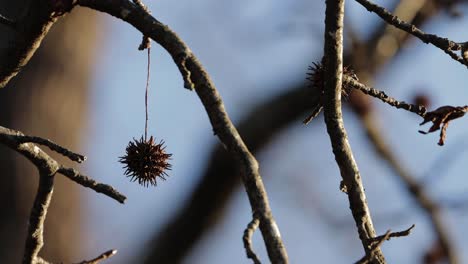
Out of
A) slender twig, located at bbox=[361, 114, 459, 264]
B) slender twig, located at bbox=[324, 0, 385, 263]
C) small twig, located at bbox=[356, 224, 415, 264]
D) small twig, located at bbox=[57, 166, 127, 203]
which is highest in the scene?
slender twig, located at bbox=[361, 114, 459, 264]

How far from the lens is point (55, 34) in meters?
4.44

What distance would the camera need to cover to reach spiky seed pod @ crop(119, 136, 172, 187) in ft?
4.95

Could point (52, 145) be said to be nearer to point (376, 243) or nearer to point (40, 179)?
point (40, 179)

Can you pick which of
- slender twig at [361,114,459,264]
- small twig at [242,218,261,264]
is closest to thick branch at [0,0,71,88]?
small twig at [242,218,261,264]

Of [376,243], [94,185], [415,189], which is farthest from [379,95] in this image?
[415,189]

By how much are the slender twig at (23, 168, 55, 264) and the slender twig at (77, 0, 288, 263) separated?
25 centimetres

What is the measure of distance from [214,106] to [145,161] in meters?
0.59

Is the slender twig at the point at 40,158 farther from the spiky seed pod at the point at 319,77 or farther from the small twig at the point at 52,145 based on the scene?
the spiky seed pod at the point at 319,77

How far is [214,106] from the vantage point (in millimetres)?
956

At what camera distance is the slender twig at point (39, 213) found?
1.22 metres

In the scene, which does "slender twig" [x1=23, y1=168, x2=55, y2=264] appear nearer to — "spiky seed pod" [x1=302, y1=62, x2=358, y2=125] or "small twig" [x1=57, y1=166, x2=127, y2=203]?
"small twig" [x1=57, y1=166, x2=127, y2=203]

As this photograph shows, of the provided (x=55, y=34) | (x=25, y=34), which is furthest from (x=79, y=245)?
(x=25, y=34)

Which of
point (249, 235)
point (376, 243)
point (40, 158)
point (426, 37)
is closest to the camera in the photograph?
point (249, 235)

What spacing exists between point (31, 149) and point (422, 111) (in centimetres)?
51
